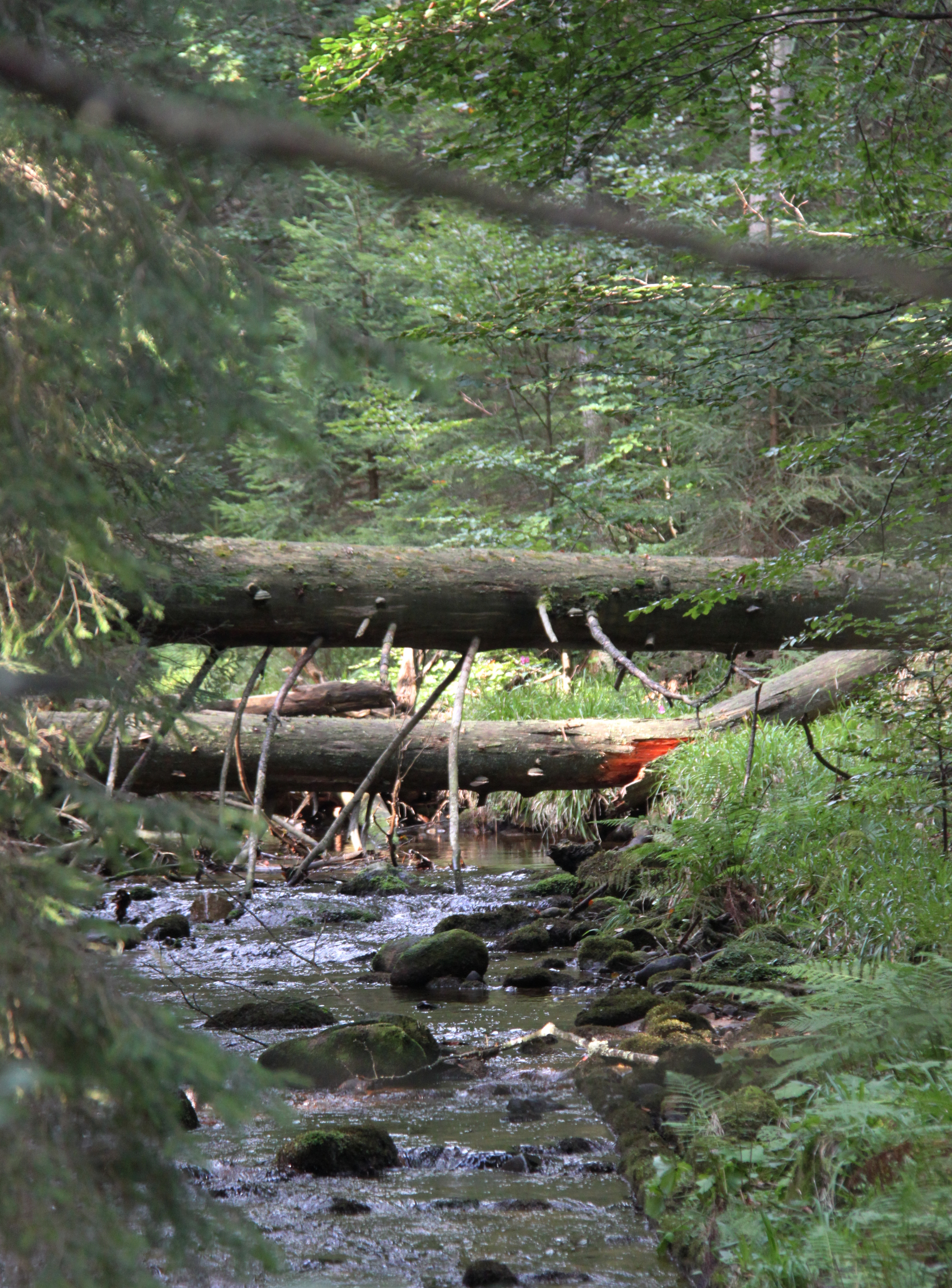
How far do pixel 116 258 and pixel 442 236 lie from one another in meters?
11.5

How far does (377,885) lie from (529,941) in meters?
1.99

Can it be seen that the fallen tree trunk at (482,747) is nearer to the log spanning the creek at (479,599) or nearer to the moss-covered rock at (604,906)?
the log spanning the creek at (479,599)

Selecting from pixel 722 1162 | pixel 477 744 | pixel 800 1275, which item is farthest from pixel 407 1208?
pixel 477 744

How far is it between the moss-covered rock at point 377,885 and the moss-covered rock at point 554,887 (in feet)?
3.38

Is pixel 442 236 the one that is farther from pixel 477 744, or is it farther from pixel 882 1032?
pixel 882 1032

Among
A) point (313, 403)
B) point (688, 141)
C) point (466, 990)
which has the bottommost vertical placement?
point (466, 990)

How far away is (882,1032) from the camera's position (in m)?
3.01

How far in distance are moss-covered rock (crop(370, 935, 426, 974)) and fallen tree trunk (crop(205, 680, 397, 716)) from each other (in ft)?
10.7

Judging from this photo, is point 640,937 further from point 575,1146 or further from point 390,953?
point 575,1146

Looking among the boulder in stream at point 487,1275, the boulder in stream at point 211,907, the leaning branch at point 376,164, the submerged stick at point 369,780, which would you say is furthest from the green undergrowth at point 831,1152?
the boulder in stream at point 211,907

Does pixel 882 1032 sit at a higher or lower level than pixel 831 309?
lower

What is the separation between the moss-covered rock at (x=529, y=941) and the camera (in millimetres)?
6988

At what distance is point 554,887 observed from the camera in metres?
8.57

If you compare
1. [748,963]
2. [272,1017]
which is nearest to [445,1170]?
[272,1017]
